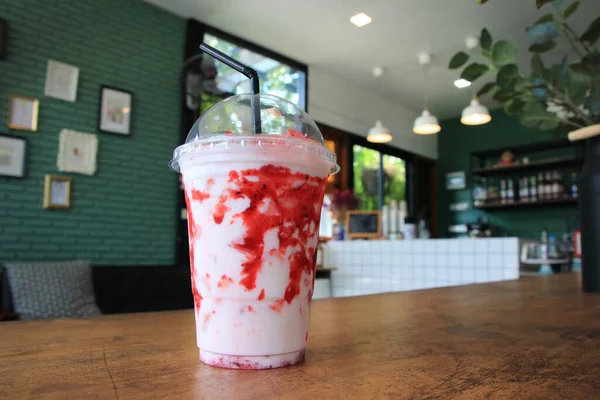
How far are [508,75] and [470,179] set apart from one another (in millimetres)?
7036

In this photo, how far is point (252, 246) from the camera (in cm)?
41

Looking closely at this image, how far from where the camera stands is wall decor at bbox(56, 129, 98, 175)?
3531 mm

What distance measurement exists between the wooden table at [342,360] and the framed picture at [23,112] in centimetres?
325

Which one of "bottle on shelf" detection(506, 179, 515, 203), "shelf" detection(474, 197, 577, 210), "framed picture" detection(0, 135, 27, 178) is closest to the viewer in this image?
"framed picture" detection(0, 135, 27, 178)

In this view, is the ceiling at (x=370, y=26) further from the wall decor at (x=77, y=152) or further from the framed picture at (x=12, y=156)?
the framed picture at (x=12, y=156)

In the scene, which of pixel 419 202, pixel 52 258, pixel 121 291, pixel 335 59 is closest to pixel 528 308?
pixel 121 291

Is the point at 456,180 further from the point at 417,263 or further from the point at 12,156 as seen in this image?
the point at 12,156

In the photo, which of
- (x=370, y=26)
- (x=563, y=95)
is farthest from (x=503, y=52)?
(x=370, y=26)

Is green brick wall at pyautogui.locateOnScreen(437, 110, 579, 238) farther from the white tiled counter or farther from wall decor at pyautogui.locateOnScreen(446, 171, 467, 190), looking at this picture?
the white tiled counter

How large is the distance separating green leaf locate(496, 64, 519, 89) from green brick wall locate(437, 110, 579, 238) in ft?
20.5

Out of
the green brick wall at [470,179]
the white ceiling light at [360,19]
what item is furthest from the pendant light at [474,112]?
the green brick wall at [470,179]

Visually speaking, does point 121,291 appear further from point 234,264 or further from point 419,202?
point 419,202

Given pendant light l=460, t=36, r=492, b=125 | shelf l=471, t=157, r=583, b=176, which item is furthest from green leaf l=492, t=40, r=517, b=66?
shelf l=471, t=157, r=583, b=176

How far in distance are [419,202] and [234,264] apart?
777 cm
